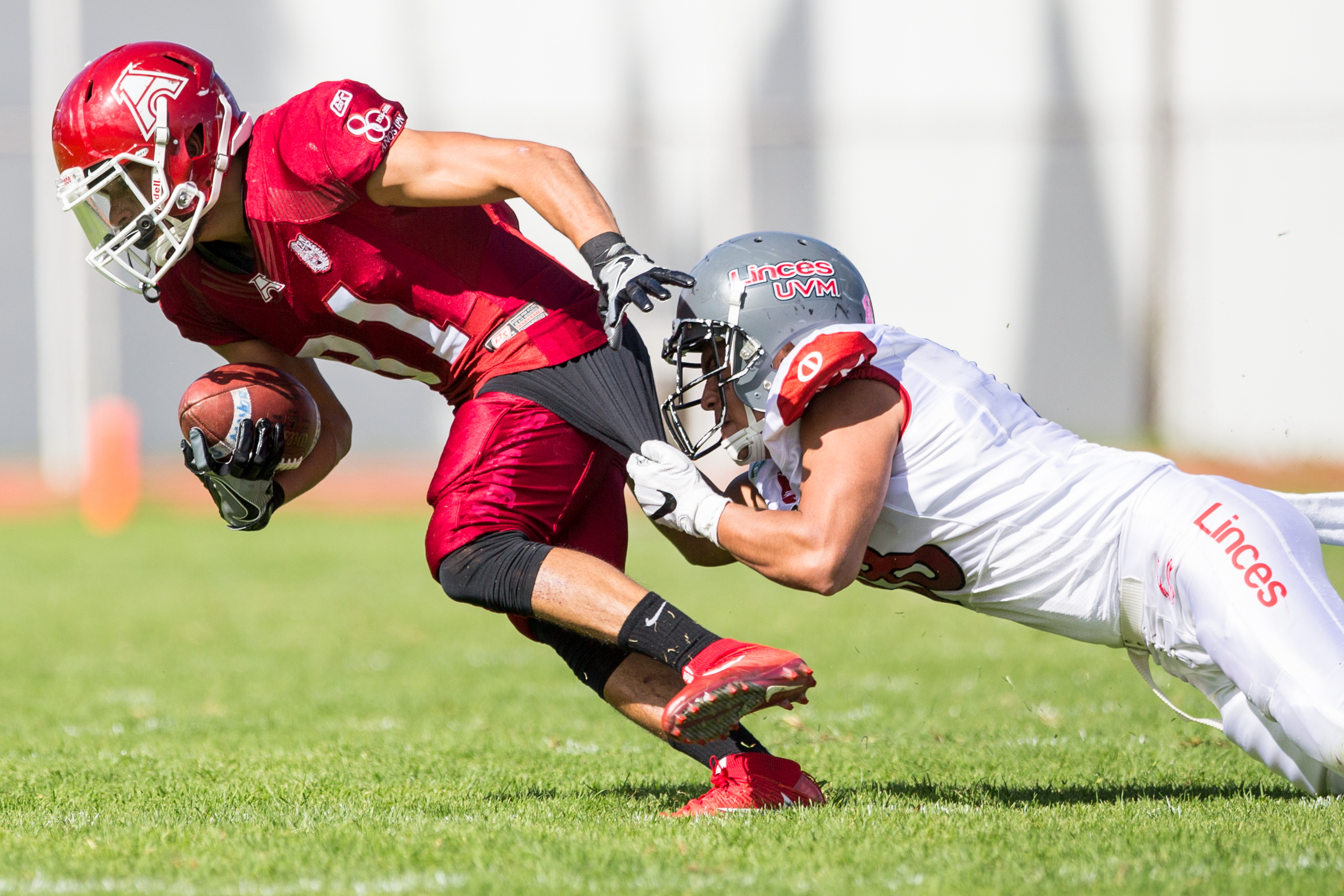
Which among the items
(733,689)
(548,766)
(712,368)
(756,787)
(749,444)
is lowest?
(548,766)

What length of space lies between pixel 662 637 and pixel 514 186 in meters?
1.11

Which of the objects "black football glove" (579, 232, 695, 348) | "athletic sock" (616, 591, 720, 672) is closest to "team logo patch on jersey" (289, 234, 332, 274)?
"black football glove" (579, 232, 695, 348)

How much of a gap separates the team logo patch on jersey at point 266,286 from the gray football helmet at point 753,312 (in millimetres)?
1010

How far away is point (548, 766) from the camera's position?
4410mm

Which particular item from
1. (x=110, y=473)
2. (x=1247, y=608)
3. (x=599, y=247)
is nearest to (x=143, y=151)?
(x=599, y=247)

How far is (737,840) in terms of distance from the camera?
311cm

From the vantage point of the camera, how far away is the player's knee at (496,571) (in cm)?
338

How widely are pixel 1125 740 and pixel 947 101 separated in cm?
1362

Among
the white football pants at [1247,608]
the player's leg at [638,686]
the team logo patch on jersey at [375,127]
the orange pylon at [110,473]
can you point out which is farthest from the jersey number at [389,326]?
the orange pylon at [110,473]

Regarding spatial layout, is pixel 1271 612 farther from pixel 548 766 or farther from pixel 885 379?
pixel 548 766

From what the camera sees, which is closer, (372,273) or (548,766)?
(372,273)

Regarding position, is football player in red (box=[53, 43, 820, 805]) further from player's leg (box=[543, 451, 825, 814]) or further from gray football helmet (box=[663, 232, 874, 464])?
gray football helmet (box=[663, 232, 874, 464])

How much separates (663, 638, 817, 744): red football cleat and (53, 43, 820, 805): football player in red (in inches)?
6.6

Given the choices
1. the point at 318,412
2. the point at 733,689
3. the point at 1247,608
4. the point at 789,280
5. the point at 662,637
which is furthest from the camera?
the point at 318,412
